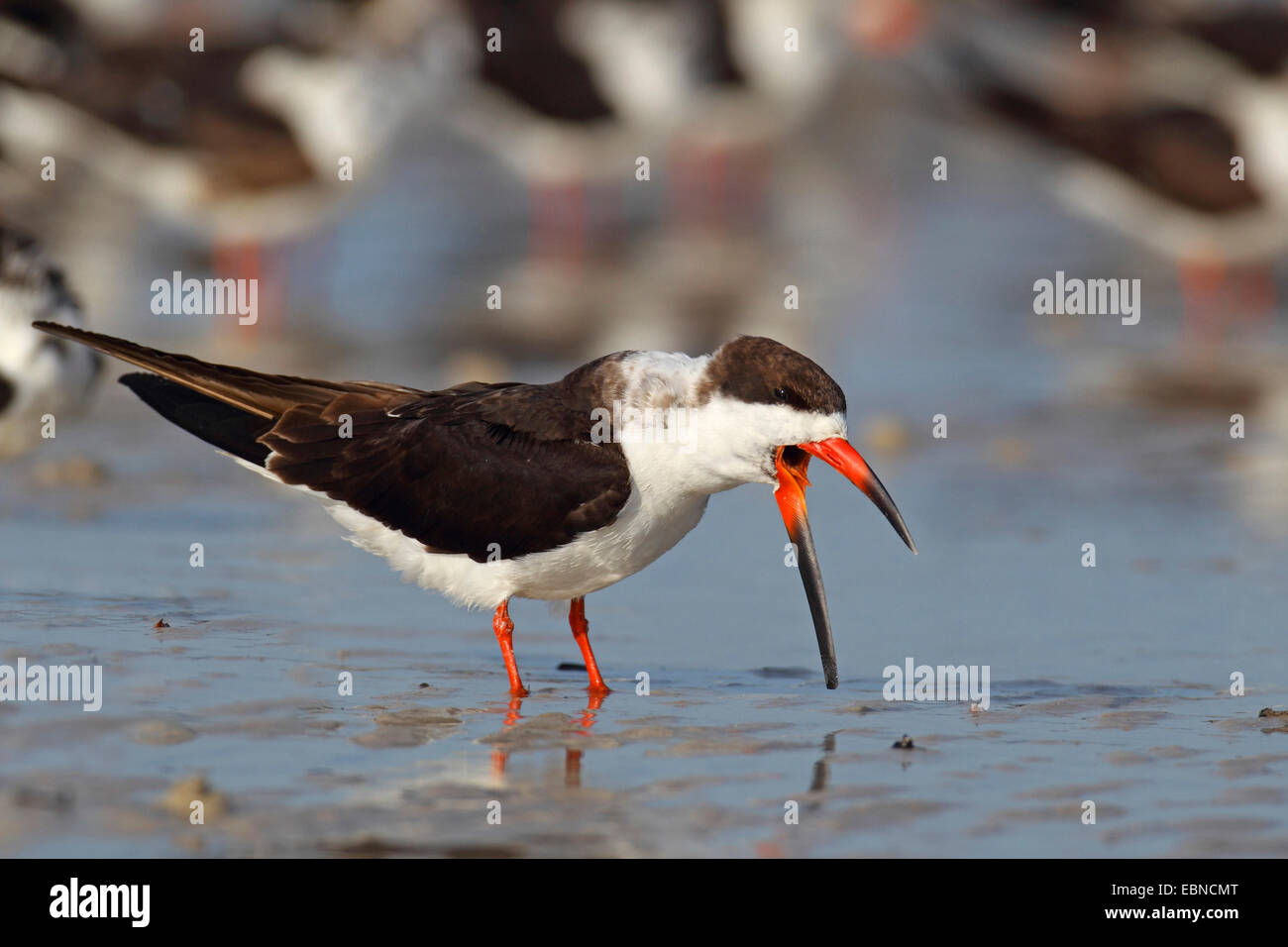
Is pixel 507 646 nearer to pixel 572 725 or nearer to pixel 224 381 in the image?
pixel 572 725

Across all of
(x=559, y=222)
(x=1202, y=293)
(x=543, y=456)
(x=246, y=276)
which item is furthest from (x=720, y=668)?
(x=559, y=222)

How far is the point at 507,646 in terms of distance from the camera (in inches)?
237

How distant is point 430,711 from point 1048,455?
4386 millimetres

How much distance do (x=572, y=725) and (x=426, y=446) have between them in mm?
1125

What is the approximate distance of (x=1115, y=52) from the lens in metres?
18.8

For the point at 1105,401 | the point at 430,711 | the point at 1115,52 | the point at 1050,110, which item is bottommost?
the point at 430,711

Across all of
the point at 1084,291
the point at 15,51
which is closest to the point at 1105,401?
the point at 1084,291

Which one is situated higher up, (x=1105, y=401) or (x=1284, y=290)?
(x=1284, y=290)

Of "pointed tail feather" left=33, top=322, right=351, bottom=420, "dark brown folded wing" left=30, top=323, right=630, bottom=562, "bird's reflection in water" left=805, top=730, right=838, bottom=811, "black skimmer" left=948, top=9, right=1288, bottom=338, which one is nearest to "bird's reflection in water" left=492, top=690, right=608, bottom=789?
"dark brown folded wing" left=30, top=323, right=630, bottom=562

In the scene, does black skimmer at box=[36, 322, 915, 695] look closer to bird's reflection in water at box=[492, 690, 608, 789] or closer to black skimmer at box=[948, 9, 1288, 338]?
bird's reflection in water at box=[492, 690, 608, 789]

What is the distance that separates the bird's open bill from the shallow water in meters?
0.22

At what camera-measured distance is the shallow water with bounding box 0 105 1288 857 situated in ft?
15.7
